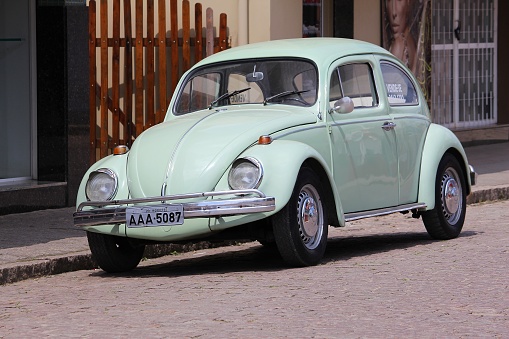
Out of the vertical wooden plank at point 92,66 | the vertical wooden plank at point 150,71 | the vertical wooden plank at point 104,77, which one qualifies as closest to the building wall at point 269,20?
the vertical wooden plank at point 150,71

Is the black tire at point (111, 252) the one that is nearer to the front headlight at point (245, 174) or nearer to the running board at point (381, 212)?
the front headlight at point (245, 174)

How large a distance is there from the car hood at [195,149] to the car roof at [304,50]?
65cm

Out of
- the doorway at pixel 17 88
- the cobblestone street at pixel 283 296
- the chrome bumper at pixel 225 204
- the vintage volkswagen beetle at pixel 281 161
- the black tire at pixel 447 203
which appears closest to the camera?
the cobblestone street at pixel 283 296

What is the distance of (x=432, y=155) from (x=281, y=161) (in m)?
2.29

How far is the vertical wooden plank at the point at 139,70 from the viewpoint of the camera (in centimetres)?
1477

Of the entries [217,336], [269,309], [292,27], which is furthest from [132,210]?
[292,27]

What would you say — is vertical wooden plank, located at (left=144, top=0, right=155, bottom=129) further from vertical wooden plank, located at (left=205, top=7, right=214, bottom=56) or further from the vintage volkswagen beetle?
the vintage volkswagen beetle

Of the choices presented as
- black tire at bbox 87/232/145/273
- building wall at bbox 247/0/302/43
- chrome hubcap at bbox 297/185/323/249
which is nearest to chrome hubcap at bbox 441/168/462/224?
chrome hubcap at bbox 297/185/323/249

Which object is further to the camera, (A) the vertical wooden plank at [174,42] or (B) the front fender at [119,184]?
(A) the vertical wooden plank at [174,42]

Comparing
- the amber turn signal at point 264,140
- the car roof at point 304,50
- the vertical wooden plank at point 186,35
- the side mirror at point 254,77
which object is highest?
the vertical wooden plank at point 186,35

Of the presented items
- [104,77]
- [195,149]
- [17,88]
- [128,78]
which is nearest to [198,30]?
[128,78]

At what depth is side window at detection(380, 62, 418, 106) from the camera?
36.2 ft

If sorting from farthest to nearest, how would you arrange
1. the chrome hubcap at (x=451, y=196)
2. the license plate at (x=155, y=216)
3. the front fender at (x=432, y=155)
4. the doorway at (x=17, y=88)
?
the doorway at (x=17, y=88) → the chrome hubcap at (x=451, y=196) → the front fender at (x=432, y=155) → the license plate at (x=155, y=216)

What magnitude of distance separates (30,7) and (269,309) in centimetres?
729
